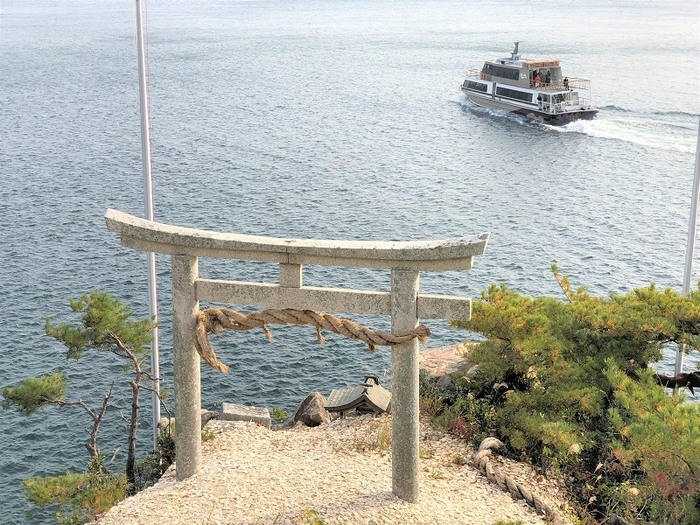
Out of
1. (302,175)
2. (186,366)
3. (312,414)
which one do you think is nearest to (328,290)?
(186,366)

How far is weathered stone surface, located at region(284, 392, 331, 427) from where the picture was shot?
58.1 feet

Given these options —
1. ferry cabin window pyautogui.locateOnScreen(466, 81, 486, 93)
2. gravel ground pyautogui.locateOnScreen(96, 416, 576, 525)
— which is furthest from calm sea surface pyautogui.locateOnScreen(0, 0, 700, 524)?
gravel ground pyautogui.locateOnScreen(96, 416, 576, 525)

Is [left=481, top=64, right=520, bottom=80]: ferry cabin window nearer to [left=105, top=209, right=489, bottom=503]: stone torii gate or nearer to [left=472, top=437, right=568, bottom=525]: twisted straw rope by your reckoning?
[left=472, top=437, right=568, bottom=525]: twisted straw rope

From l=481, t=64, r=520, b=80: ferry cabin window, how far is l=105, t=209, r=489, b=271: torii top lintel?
5510 centimetres

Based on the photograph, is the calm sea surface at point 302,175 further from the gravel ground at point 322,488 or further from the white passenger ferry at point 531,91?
the gravel ground at point 322,488

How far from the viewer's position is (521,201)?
4450 cm

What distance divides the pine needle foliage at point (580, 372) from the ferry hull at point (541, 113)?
156 ft

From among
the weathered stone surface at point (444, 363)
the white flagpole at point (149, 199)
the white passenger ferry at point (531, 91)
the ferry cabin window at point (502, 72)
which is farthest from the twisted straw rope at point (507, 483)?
the ferry cabin window at point (502, 72)

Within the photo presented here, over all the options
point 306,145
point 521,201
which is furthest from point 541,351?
point 306,145

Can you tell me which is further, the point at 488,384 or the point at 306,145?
the point at 306,145

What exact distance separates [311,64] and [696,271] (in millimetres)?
51748

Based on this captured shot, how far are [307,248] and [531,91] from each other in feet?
177

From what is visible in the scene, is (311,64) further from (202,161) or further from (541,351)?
(541,351)

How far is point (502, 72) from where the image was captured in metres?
65.4
